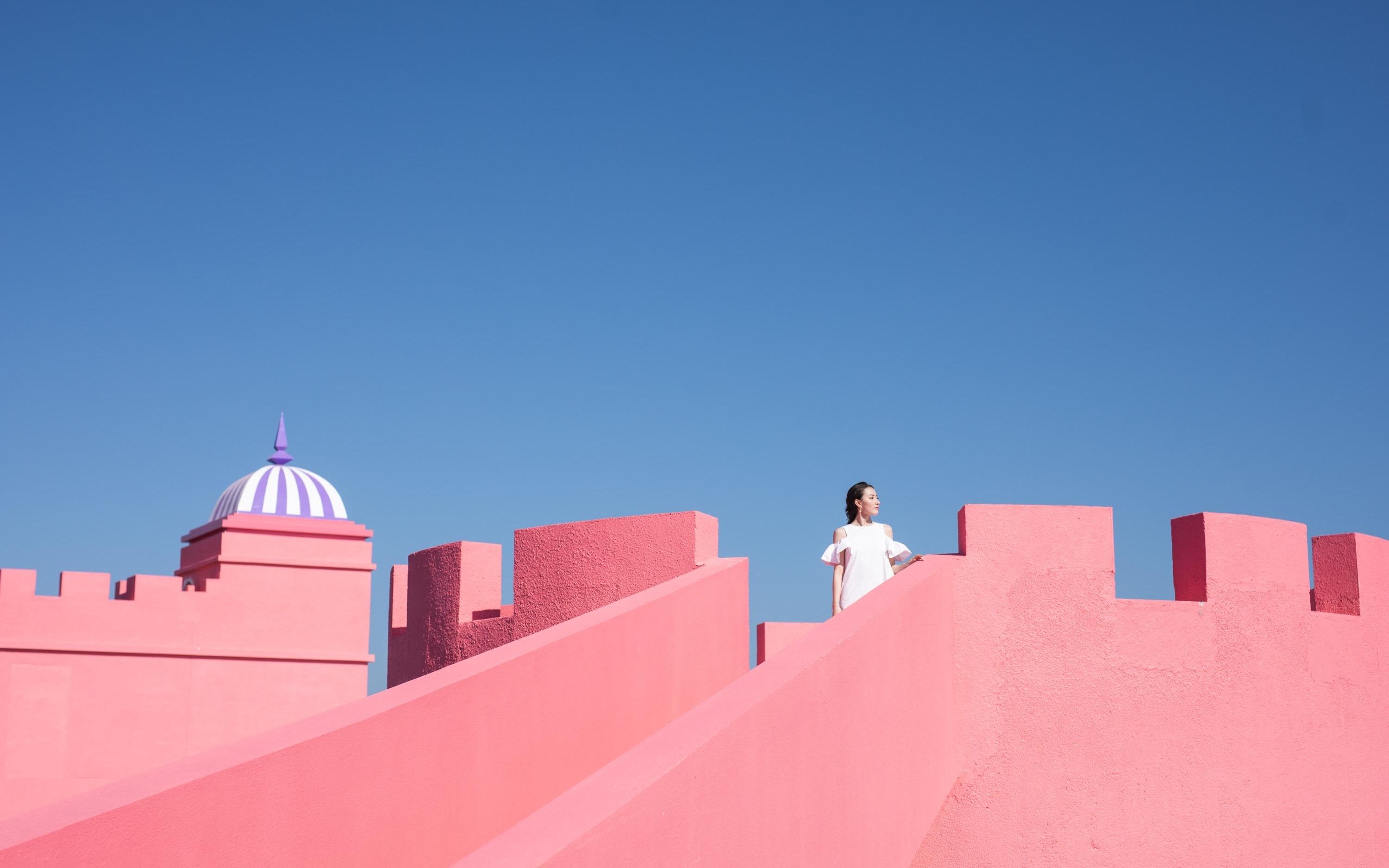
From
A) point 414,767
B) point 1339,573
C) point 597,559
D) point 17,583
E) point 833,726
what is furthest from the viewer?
point 17,583

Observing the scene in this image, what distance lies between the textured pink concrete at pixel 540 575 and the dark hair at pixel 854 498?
90cm

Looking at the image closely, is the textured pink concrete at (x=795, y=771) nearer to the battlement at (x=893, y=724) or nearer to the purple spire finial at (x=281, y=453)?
the battlement at (x=893, y=724)

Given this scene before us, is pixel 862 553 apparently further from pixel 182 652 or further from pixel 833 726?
pixel 182 652

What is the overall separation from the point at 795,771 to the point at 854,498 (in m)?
3.23

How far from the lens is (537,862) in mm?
2549

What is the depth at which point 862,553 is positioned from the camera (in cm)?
664

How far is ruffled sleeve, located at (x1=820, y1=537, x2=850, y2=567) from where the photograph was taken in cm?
669

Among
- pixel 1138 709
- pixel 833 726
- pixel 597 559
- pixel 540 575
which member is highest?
pixel 597 559

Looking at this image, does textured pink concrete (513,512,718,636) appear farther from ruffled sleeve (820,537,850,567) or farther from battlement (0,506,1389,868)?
ruffled sleeve (820,537,850,567)

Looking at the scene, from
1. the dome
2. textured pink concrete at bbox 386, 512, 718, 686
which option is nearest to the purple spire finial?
the dome

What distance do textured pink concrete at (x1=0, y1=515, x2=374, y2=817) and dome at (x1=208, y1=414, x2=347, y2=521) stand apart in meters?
0.36

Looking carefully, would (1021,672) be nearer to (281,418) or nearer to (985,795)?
(985,795)

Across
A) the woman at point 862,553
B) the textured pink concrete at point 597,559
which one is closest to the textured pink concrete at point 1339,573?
the woman at point 862,553

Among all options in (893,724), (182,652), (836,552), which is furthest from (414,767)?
(182,652)
